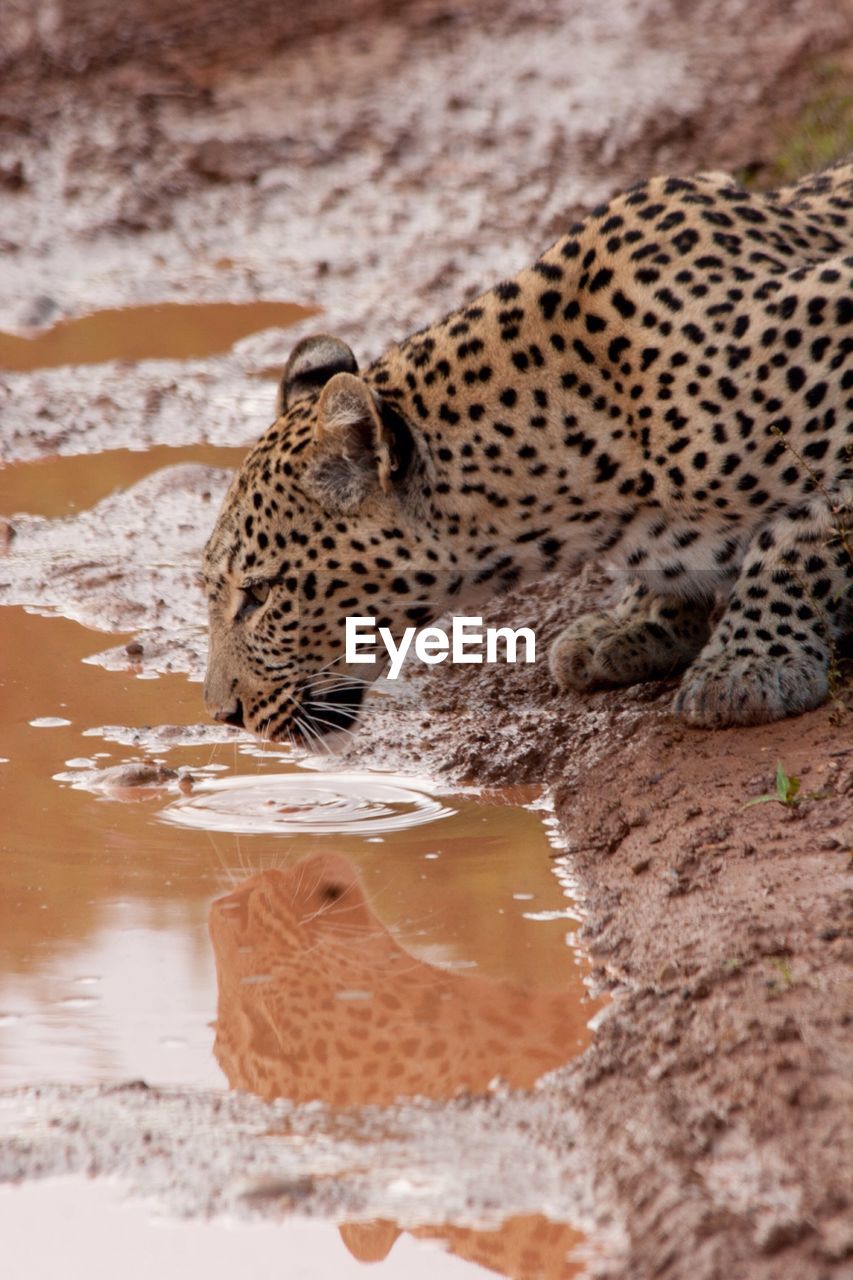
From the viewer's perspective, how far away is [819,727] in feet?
18.2

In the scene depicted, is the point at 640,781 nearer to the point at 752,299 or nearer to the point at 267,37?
the point at 752,299

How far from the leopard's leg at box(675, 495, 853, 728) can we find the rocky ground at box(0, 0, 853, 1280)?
0.11 meters

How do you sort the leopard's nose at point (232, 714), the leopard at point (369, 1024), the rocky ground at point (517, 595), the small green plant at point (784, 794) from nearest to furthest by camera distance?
the leopard at point (369, 1024) < the rocky ground at point (517, 595) < the small green plant at point (784, 794) < the leopard's nose at point (232, 714)

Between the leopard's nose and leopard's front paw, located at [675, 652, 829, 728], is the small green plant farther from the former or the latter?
the leopard's nose

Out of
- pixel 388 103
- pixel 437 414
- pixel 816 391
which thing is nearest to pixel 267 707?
pixel 437 414

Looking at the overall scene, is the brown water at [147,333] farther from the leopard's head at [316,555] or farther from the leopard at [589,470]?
the leopard at [589,470]

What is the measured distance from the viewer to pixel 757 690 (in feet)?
18.6

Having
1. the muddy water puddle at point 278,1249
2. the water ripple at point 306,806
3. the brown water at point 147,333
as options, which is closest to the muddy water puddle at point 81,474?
the brown water at point 147,333

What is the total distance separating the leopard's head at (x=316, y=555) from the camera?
18.9 ft

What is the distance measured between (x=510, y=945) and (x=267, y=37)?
13467mm

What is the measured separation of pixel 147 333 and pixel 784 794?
7.70 m

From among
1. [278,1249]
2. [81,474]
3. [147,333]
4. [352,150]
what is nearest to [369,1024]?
[278,1249]

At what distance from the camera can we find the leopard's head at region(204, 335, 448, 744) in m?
5.76

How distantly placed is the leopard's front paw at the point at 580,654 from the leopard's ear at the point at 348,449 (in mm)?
1175
